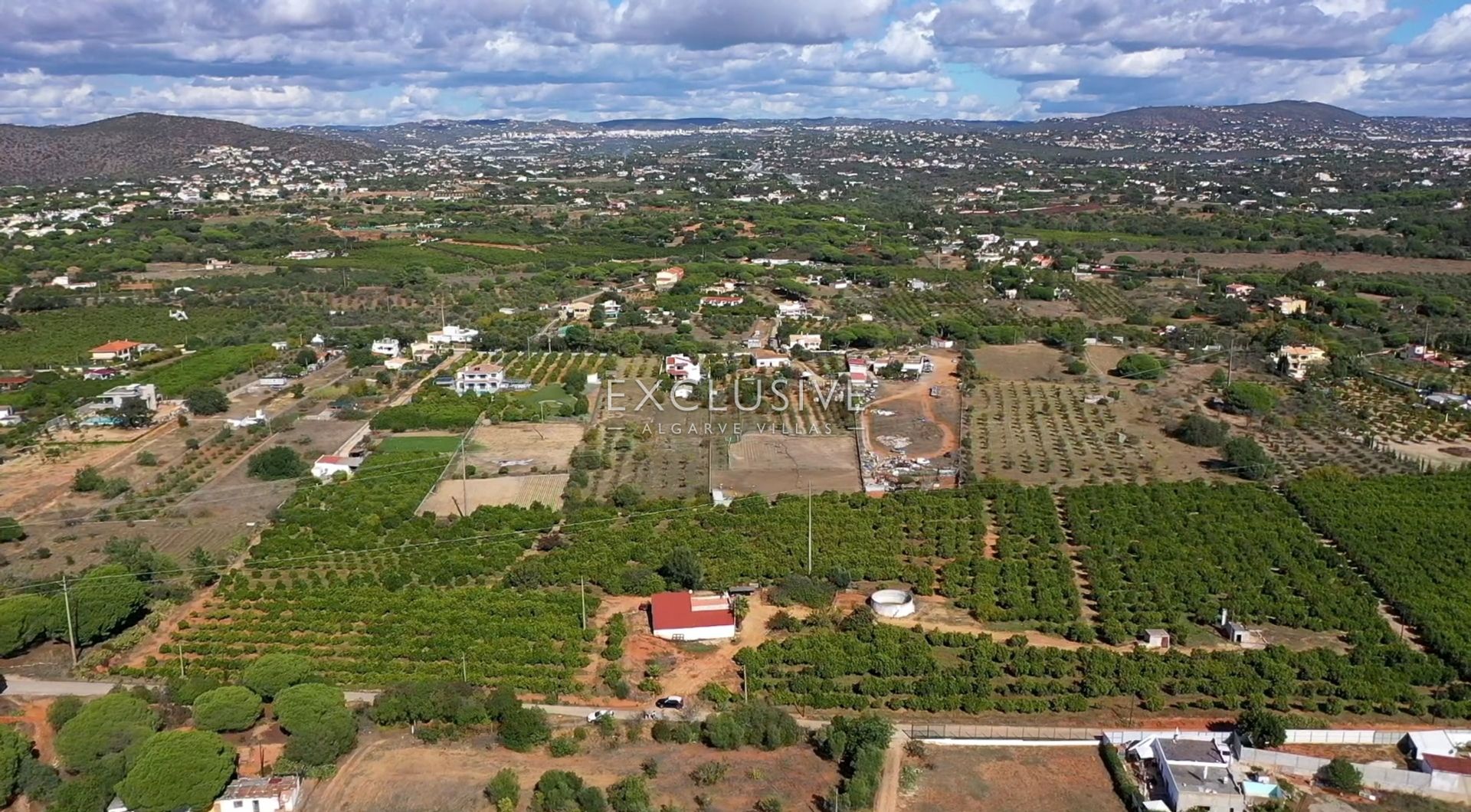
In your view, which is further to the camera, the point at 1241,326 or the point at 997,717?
the point at 1241,326

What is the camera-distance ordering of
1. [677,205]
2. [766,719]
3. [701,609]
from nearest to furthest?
[766,719] → [701,609] → [677,205]

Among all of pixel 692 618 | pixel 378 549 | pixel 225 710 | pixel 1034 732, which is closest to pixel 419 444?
pixel 378 549

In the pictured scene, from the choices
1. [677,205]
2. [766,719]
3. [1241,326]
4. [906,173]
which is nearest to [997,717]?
[766,719]

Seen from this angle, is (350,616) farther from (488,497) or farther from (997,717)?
(997,717)

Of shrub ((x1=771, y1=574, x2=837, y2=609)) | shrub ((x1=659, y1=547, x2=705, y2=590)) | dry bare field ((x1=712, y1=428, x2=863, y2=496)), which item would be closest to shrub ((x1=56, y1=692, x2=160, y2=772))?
shrub ((x1=659, y1=547, x2=705, y2=590))

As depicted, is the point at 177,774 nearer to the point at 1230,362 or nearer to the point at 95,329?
the point at 1230,362

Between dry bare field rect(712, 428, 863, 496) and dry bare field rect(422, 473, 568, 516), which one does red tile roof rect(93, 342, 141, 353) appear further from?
dry bare field rect(712, 428, 863, 496)

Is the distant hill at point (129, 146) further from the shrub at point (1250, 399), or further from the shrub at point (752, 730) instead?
the shrub at point (752, 730)
